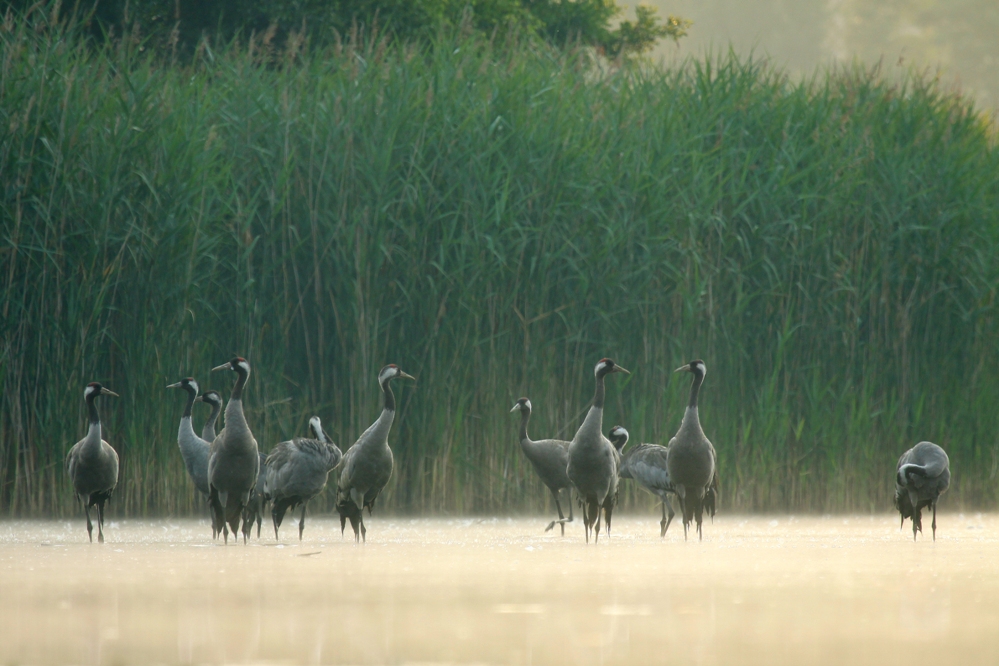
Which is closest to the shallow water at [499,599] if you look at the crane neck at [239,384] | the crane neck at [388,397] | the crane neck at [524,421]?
the crane neck at [388,397]

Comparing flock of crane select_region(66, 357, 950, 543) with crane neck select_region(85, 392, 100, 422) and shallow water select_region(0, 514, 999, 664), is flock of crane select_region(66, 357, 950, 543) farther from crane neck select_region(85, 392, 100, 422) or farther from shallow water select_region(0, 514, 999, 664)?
shallow water select_region(0, 514, 999, 664)

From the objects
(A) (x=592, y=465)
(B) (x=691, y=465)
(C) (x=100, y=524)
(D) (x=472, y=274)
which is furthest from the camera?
(D) (x=472, y=274)

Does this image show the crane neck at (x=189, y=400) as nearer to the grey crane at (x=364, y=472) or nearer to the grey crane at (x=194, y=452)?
the grey crane at (x=194, y=452)

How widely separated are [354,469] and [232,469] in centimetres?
81

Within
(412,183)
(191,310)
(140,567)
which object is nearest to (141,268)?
(191,310)

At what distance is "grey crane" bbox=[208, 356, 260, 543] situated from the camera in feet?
33.4

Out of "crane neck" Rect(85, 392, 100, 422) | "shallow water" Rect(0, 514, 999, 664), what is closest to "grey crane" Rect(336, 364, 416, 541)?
"shallow water" Rect(0, 514, 999, 664)

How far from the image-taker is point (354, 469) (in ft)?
34.4

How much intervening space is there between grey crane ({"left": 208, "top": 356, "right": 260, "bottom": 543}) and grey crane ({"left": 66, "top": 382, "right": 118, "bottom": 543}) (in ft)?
2.20

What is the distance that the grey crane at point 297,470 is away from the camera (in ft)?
34.6

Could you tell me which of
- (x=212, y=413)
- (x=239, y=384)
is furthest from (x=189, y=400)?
(x=239, y=384)

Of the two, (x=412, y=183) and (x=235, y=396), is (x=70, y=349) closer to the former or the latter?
(x=235, y=396)

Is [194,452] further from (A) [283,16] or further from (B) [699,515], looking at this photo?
(A) [283,16]

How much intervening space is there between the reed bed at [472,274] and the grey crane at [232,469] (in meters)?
1.35
